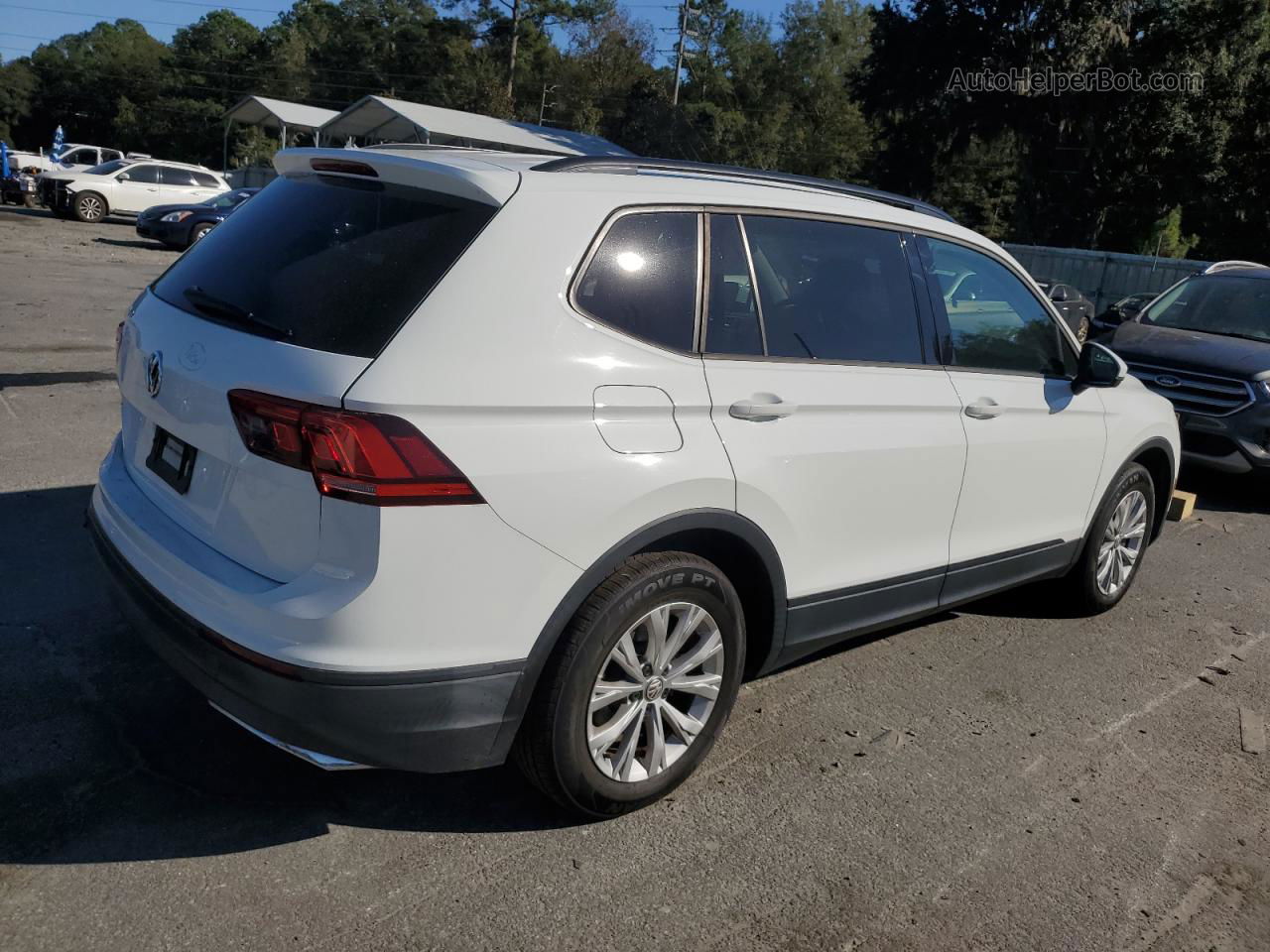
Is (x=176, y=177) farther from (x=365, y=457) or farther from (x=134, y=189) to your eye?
(x=365, y=457)

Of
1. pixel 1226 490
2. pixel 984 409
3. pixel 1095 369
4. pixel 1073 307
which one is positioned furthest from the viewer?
pixel 1073 307

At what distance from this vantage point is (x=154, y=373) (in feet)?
10.1

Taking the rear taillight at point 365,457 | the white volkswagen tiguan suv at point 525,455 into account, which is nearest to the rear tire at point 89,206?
the white volkswagen tiguan suv at point 525,455

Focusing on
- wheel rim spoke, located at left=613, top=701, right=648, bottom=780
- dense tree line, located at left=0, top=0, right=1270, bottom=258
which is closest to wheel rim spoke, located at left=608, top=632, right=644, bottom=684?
wheel rim spoke, located at left=613, top=701, right=648, bottom=780

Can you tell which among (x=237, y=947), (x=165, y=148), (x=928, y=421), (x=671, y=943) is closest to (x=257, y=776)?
(x=237, y=947)

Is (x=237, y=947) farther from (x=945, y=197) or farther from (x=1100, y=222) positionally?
(x=945, y=197)

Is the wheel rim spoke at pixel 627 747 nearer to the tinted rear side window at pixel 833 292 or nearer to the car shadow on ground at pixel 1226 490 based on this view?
the tinted rear side window at pixel 833 292

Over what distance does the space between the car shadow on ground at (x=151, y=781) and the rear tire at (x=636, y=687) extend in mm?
255

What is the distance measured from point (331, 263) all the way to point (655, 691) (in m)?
1.51

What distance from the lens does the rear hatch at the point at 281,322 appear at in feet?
8.64

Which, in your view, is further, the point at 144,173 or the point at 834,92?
the point at 834,92

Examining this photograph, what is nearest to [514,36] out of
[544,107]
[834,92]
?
[544,107]

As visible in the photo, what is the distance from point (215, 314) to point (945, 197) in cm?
6249

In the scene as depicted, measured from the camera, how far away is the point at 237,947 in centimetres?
254
